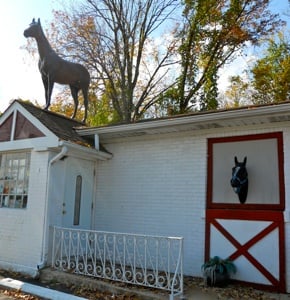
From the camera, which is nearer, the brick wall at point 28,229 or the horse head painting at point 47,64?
the brick wall at point 28,229

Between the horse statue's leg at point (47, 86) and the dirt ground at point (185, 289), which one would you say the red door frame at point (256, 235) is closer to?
the dirt ground at point (185, 289)

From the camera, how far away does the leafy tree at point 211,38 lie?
56.7 ft

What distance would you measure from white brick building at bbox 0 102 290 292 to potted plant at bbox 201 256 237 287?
0.28m

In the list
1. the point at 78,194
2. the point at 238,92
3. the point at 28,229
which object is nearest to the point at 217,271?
the point at 78,194

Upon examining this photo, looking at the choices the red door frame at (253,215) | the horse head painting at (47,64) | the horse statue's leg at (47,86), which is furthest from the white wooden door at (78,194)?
the red door frame at (253,215)

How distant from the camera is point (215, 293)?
18.2ft

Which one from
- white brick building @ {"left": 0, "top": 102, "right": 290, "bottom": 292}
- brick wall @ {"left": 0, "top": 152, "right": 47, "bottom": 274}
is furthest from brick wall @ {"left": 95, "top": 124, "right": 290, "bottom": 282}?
brick wall @ {"left": 0, "top": 152, "right": 47, "bottom": 274}

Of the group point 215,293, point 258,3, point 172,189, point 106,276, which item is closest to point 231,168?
point 172,189

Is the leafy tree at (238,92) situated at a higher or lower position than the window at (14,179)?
higher

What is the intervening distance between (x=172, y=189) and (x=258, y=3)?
45.5ft

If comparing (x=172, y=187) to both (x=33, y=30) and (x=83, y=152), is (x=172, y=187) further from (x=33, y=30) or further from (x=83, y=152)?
(x=33, y=30)

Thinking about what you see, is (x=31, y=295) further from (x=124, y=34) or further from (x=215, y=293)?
(x=124, y=34)

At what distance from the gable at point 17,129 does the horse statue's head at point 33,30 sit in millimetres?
2797

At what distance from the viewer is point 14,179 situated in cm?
779
